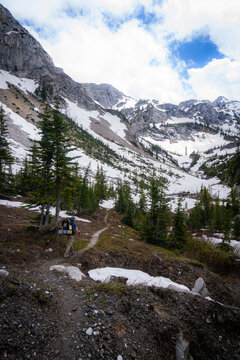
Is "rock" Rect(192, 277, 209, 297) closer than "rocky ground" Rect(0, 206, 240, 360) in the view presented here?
No

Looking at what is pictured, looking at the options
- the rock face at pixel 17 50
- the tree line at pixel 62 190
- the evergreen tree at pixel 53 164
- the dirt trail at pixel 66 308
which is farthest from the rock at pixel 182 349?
the rock face at pixel 17 50

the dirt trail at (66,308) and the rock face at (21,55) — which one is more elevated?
the rock face at (21,55)

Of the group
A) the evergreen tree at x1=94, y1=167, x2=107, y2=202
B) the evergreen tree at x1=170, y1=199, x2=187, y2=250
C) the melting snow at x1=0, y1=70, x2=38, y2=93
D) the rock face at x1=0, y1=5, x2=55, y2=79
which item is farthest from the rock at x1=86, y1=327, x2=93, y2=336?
the rock face at x1=0, y1=5, x2=55, y2=79

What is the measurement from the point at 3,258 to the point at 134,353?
7082 millimetres

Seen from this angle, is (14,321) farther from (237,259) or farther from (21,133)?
(21,133)

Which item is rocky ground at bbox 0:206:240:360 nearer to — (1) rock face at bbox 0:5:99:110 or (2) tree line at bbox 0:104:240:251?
(2) tree line at bbox 0:104:240:251

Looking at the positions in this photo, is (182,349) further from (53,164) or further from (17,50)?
(17,50)

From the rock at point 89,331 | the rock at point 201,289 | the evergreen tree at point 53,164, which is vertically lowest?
the rock at point 201,289

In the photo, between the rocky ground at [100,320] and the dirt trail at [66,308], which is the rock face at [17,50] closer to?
the dirt trail at [66,308]

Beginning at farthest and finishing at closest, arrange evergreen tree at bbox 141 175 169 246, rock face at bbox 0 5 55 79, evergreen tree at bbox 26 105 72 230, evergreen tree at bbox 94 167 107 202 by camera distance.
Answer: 1. rock face at bbox 0 5 55 79
2. evergreen tree at bbox 94 167 107 202
3. evergreen tree at bbox 141 175 169 246
4. evergreen tree at bbox 26 105 72 230

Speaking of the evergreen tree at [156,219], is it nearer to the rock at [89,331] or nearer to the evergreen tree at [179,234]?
the evergreen tree at [179,234]

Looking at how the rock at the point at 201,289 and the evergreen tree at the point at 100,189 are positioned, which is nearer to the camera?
the rock at the point at 201,289

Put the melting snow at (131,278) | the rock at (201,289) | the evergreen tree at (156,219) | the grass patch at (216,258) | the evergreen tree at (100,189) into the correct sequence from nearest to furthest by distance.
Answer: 1. the melting snow at (131,278)
2. the rock at (201,289)
3. the grass patch at (216,258)
4. the evergreen tree at (156,219)
5. the evergreen tree at (100,189)

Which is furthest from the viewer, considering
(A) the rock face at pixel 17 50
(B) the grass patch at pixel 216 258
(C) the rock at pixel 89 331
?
(A) the rock face at pixel 17 50
